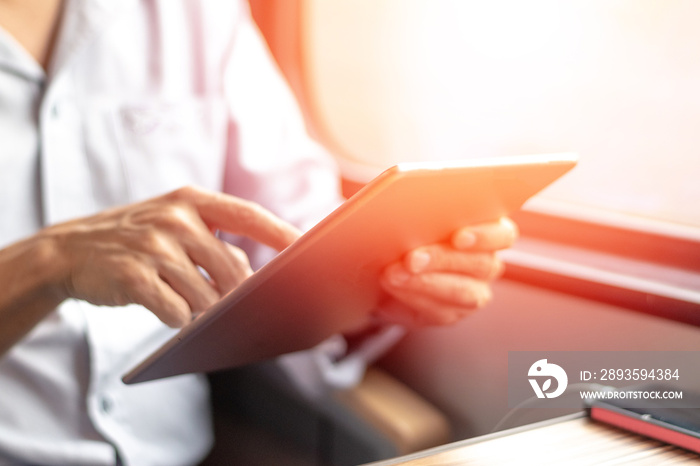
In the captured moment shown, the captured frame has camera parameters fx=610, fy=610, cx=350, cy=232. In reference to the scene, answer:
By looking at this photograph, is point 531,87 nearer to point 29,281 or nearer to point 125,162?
point 125,162

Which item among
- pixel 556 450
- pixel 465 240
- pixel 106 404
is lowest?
pixel 106 404

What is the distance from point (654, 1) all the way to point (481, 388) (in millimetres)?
636

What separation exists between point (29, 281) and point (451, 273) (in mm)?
429

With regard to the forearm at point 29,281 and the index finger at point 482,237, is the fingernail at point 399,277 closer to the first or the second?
the index finger at point 482,237

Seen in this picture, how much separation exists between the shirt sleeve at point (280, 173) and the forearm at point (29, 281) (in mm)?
386

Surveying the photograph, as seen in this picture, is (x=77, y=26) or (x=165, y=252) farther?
(x=77, y=26)

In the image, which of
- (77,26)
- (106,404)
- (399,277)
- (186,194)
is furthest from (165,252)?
(77,26)

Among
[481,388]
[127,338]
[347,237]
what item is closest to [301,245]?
[347,237]

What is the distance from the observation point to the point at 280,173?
0.99 meters

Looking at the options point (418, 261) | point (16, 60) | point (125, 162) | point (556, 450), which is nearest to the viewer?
point (556, 450)

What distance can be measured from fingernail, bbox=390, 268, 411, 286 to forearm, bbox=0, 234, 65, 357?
0.32 metres

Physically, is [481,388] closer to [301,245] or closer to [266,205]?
[266,205]

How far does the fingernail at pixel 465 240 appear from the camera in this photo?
2.07 feet

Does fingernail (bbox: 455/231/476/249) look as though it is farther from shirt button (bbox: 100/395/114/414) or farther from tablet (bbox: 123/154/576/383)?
shirt button (bbox: 100/395/114/414)
